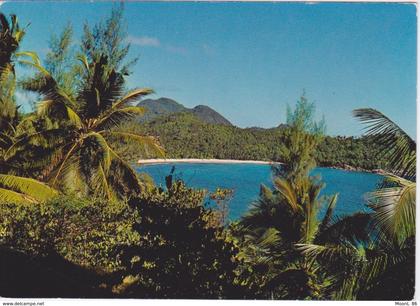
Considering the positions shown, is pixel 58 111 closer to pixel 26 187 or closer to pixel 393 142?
pixel 26 187

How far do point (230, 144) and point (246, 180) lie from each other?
43.4 inches

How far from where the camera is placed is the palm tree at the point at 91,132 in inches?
255

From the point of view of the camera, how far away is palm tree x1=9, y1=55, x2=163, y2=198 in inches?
255

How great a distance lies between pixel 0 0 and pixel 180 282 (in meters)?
3.04

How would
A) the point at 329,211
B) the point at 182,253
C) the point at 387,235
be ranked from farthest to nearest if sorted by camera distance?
the point at 329,211 < the point at 387,235 < the point at 182,253

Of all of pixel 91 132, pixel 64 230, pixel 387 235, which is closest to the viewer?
pixel 387 235

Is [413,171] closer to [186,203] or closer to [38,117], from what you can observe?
[186,203]

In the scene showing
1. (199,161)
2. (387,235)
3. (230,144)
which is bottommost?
(387,235)

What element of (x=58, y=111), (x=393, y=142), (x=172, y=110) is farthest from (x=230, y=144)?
(x=393, y=142)

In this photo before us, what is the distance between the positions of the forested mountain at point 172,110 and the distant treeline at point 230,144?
150 mm

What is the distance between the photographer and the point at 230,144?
790cm

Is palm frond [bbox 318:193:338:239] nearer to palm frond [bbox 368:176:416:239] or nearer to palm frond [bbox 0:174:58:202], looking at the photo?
palm frond [bbox 368:176:416:239]

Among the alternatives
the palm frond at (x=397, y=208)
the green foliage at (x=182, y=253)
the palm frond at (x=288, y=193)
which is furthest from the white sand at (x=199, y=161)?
the green foliage at (x=182, y=253)

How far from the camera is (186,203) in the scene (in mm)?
5168
